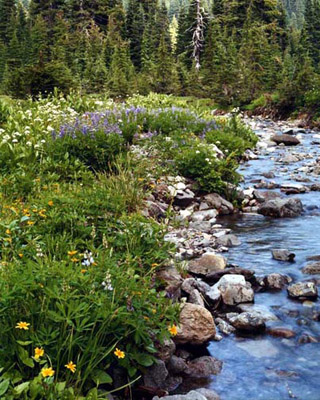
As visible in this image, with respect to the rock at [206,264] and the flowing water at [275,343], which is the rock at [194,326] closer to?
the flowing water at [275,343]

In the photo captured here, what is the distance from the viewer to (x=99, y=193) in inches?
198

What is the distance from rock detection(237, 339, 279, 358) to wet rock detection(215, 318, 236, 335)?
0.69 ft

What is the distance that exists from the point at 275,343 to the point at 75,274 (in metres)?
2.06

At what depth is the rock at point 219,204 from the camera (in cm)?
853

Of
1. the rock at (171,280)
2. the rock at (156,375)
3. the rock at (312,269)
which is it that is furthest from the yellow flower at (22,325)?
the rock at (312,269)

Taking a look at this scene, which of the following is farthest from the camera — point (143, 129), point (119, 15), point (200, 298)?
point (119, 15)

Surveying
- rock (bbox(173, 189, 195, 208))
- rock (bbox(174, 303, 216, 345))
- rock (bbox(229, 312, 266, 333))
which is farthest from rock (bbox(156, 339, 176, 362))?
rock (bbox(173, 189, 195, 208))

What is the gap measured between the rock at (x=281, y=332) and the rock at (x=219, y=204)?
4.32 m

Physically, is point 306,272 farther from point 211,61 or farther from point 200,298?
point 211,61

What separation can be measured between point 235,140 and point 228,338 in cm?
847

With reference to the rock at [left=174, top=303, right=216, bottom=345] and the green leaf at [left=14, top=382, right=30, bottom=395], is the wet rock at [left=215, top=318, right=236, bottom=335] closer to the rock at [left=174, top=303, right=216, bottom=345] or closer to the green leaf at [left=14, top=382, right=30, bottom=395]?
the rock at [left=174, top=303, right=216, bottom=345]

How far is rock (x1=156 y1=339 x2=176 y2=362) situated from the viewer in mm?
3415

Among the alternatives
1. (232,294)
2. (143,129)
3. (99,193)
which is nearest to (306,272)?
(232,294)

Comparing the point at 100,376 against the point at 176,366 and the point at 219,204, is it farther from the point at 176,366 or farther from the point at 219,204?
the point at 219,204
